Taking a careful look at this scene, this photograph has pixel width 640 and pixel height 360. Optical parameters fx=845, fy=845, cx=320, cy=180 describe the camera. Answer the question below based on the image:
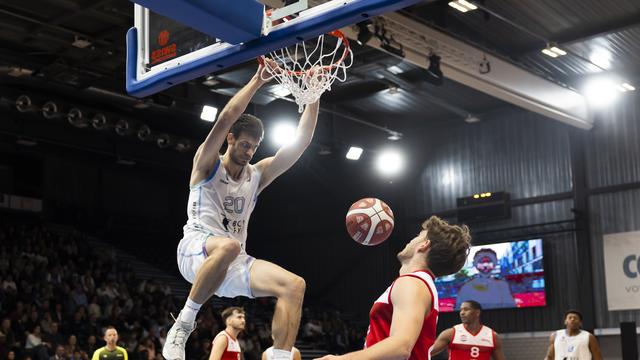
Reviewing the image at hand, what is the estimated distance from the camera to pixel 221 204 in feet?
20.9

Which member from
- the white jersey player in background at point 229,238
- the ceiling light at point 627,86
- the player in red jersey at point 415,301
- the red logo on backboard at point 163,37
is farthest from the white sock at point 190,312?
the ceiling light at point 627,86

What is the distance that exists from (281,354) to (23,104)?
1486 centimetres

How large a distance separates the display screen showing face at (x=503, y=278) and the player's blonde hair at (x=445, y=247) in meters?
18.4

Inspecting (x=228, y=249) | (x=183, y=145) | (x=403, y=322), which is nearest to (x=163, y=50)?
(x=228, y=249)

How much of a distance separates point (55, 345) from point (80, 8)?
6594 mm

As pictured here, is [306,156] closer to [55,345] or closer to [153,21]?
[55,345]

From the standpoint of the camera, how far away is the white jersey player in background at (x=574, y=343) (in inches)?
523

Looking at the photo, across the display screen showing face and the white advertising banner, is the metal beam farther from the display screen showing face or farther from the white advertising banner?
the display screen showing face

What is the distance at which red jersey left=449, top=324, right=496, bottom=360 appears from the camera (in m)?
11.6

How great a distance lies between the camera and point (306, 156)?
24547 millimetres

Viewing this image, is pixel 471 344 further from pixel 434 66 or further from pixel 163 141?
pixel 163 141

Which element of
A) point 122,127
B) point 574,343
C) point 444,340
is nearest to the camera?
point 444,340

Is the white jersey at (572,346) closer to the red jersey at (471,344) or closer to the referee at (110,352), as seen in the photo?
the red jersey at (471,344)

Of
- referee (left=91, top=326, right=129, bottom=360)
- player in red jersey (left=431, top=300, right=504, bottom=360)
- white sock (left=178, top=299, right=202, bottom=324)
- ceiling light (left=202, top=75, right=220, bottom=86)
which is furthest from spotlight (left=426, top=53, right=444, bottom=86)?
white sock (left=178, top=299, right=202, bottom=324)
